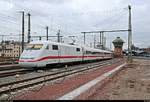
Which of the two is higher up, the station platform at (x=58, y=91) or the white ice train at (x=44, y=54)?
the white ice train at (x=44, y=54)

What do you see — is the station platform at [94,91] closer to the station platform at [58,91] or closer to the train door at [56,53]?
the station platform at [58,91]

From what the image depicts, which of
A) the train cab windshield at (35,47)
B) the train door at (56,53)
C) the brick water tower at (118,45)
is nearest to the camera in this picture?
the train cab windshield at (35,47)

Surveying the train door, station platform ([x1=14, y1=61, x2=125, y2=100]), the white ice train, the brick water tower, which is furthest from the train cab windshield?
the brick water tower

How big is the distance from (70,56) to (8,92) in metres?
24.3

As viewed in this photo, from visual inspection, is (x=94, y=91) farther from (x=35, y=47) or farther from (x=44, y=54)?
(x=35, y=47)

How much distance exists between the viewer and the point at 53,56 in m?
31.7

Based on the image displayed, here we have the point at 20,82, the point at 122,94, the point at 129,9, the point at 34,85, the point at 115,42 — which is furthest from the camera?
the point at 115,42

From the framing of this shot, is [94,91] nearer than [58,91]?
Yes

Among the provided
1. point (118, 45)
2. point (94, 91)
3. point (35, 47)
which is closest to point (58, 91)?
point (94, 91)

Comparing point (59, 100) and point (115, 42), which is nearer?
point (59, 100)

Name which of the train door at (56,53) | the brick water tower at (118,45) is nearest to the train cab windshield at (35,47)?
the train door at (56,53)

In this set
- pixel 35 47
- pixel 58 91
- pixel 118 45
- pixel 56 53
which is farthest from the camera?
pixel 118 45

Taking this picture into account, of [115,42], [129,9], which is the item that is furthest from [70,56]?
[115,42]

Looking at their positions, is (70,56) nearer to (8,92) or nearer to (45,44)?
(45,44)
